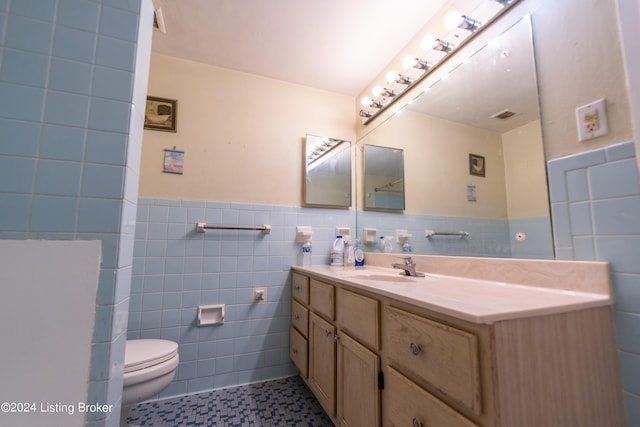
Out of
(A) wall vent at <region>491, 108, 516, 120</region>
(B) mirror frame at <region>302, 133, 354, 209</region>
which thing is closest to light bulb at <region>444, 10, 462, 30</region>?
(A) wall vent at <region>491, 108, 516, 120</region>

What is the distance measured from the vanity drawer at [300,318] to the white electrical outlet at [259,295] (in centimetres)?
20

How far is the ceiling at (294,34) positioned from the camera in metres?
1.40

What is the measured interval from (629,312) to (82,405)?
1.35 metres

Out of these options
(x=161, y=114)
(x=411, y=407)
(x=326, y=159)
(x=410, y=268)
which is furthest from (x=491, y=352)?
(x=161, y=114)

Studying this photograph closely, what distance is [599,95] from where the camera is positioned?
0.78 metres

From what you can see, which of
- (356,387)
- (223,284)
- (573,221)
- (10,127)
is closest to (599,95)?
(573,221)

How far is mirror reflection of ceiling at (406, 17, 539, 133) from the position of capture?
1013mm

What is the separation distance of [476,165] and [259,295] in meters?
1.47

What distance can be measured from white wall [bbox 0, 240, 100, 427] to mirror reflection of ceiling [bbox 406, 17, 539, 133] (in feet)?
4.87

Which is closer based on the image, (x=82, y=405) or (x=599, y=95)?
(x=82, y=405)

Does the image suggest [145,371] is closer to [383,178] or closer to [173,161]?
[173,161]

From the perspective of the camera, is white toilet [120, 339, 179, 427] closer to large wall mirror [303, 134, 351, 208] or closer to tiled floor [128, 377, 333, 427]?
tiled floor [128, 377, 333, 427]

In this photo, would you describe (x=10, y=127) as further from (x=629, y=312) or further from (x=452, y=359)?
(x=629, y=312)

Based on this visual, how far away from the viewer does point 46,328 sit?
592mm
